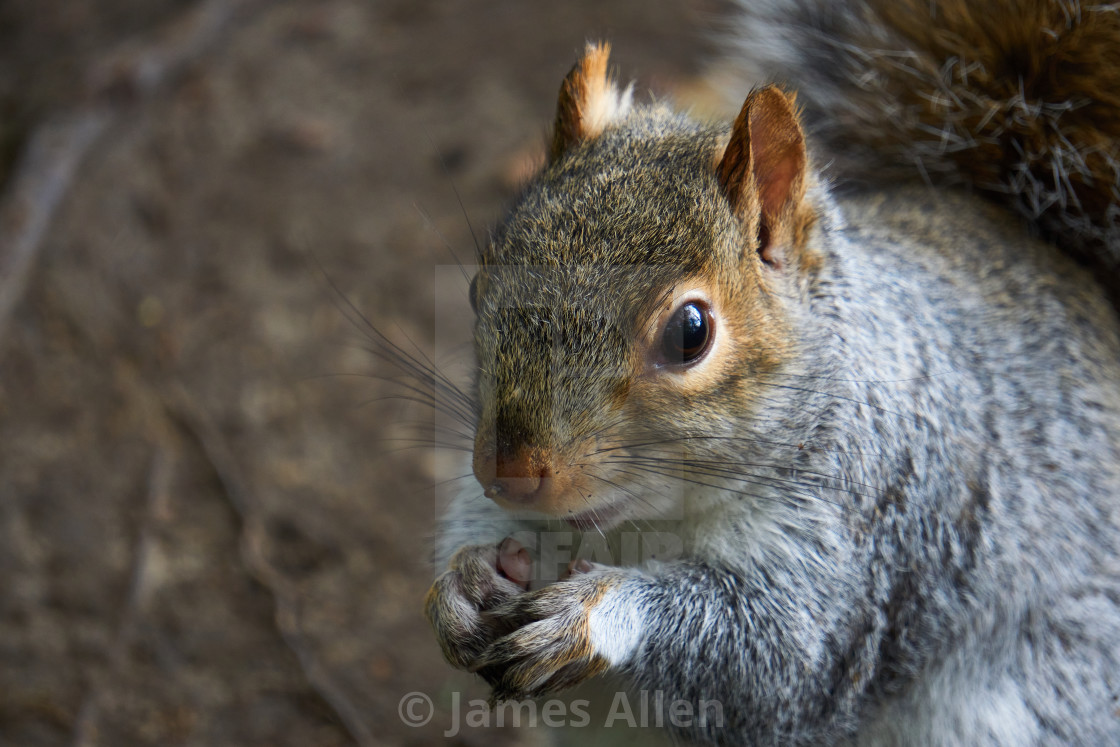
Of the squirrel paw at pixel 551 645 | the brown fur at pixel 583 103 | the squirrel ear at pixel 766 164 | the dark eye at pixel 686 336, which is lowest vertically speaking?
the squirrel paw at pixel 551 645

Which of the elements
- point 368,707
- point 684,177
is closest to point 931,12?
point 684,177

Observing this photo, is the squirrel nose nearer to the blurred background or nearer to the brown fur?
the brown fur

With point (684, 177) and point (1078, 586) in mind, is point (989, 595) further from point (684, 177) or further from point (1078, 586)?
point (684, 177)

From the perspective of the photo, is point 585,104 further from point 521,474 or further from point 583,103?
point 521,474

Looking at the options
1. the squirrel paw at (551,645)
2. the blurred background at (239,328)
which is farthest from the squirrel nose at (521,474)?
the blurred background at (239,328)

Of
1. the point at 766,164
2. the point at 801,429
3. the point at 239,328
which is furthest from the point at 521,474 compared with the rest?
the point at 239,328

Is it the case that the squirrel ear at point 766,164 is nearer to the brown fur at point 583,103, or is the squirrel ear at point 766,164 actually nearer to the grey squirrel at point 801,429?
the grey squirrel at point 801,429

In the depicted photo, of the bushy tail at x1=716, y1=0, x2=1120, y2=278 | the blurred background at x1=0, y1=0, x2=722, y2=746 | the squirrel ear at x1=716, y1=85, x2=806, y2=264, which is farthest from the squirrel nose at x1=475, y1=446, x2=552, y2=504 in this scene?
the bushy tail at x1=716, y1=0, x2=1120, y2=278

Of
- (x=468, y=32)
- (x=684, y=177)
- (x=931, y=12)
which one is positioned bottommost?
(x=684, y=177)
